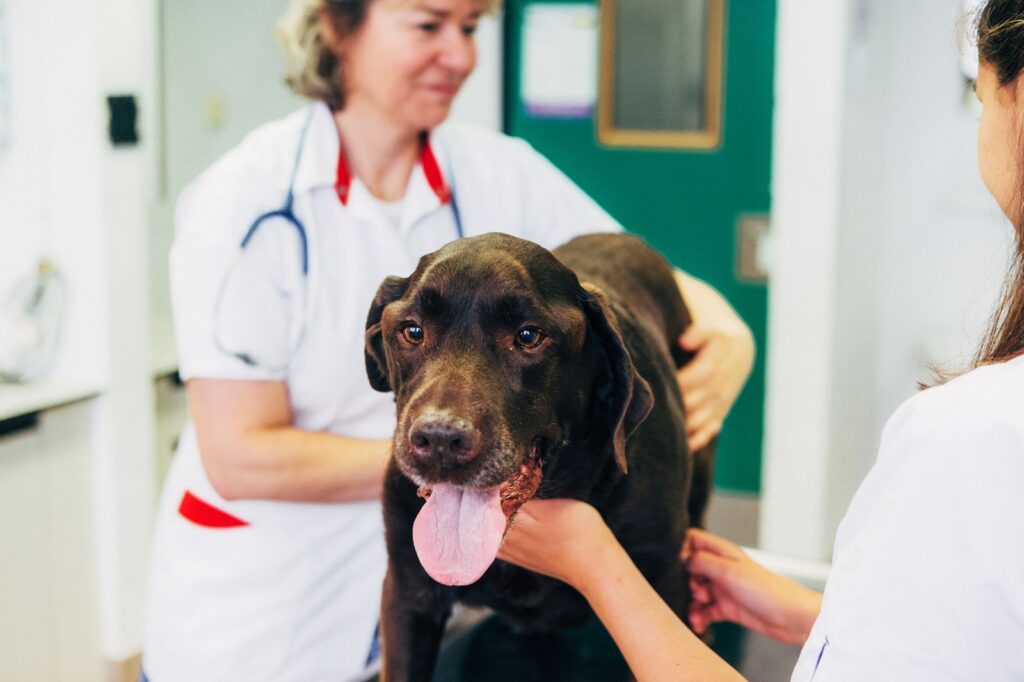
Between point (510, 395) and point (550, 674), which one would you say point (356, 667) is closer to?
point (550, 674)

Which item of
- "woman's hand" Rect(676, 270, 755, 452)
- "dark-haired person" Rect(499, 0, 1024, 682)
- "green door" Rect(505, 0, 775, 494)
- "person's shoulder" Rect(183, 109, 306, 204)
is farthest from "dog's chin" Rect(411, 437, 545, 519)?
"green door" Rect(505, 0, 775, 494)

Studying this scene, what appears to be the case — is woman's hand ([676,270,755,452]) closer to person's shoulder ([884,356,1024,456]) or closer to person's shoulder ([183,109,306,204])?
person's shoulder ([183,109,306,204])

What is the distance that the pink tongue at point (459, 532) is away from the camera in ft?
2.88

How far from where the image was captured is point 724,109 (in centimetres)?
369

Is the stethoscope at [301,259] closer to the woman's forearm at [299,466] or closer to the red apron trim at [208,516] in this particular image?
the woman's forearm at [299,466]

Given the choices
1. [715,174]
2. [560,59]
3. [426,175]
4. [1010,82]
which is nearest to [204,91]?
[560,59]

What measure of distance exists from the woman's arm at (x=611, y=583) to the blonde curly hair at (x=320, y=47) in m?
0.77

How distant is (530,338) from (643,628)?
0.85ft

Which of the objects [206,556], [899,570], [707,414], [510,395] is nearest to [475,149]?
[707,414]

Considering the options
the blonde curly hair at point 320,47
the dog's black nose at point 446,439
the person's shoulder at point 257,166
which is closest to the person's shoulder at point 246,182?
the person's shoulder at point 257,166

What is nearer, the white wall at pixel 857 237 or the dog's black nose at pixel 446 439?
the dog's black nose at pixel 446 439

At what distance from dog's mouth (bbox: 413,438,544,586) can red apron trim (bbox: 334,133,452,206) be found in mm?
652

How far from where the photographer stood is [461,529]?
2.95ft

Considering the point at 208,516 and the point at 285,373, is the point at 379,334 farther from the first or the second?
the point at 208,516
